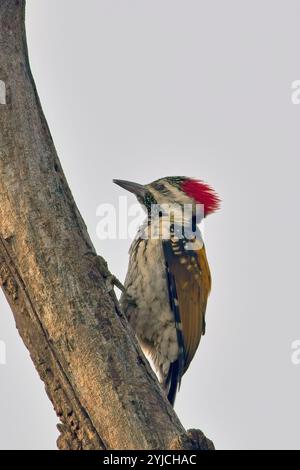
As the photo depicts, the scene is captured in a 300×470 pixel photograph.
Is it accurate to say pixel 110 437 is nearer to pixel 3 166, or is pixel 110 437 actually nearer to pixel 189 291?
pixel 3 166

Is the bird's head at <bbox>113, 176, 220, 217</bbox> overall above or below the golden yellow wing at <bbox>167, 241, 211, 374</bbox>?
above

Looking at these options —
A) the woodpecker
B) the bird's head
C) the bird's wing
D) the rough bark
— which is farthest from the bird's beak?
the rough bark

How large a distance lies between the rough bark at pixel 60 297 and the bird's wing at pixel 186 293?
1962mm

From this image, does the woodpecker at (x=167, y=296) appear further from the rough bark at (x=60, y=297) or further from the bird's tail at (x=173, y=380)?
the rough bark at (x=60, y=297)

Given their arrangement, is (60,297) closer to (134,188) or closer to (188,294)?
(188,294)

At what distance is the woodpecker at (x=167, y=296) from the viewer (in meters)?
6.09

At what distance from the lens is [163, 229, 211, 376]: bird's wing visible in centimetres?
612

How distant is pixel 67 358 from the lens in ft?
13.0

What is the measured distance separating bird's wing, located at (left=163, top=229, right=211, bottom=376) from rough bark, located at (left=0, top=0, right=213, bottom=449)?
196cm

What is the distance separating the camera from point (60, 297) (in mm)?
3990

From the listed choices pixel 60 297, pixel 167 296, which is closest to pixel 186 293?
pixel 167 296

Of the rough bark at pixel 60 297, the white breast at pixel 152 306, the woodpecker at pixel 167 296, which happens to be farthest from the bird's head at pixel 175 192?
the rough bark at pixel 60 297

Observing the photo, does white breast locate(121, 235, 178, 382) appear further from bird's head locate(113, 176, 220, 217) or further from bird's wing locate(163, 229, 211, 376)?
bird's head locate(113, 176, 220, 217)
